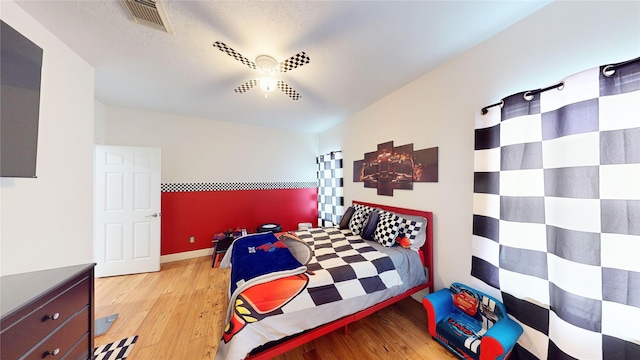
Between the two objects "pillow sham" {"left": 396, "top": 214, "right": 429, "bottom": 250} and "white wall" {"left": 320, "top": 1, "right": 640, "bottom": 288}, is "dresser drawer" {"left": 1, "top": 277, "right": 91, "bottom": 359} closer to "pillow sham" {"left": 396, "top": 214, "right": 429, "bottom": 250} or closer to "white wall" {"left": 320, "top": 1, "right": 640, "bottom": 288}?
"pillow sham" {"left": 396, "top": 214, "right": 429, "bottom": 250}

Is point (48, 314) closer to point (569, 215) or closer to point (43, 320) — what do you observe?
point (43, 320)

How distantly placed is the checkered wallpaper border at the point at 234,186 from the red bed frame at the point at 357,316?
7.10 ft

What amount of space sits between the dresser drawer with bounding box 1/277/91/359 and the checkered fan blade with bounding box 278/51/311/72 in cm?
200

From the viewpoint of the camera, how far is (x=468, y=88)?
1.80 m

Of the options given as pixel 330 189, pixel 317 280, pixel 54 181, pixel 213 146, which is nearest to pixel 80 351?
pixel 54 181

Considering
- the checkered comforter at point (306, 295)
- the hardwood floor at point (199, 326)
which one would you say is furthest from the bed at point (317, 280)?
the hardwood floor at point (199, 326)

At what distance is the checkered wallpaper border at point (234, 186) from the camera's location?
3322 millimetres

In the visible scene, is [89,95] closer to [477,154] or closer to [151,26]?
[151,26]

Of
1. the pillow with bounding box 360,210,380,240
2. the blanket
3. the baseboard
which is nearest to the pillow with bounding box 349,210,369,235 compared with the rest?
the pillow with bounding box 360,210,380,240

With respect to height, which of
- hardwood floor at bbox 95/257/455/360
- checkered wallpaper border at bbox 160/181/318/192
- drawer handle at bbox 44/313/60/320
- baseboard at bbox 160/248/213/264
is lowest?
hardwood floor at bbox 95/257/455/360

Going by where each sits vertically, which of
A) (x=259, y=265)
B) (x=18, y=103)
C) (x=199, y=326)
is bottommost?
(x=199, y=326)

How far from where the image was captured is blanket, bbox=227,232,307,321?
4.77 ft

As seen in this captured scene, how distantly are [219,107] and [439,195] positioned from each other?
11.1 ft

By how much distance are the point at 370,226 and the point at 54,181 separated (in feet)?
10.2
